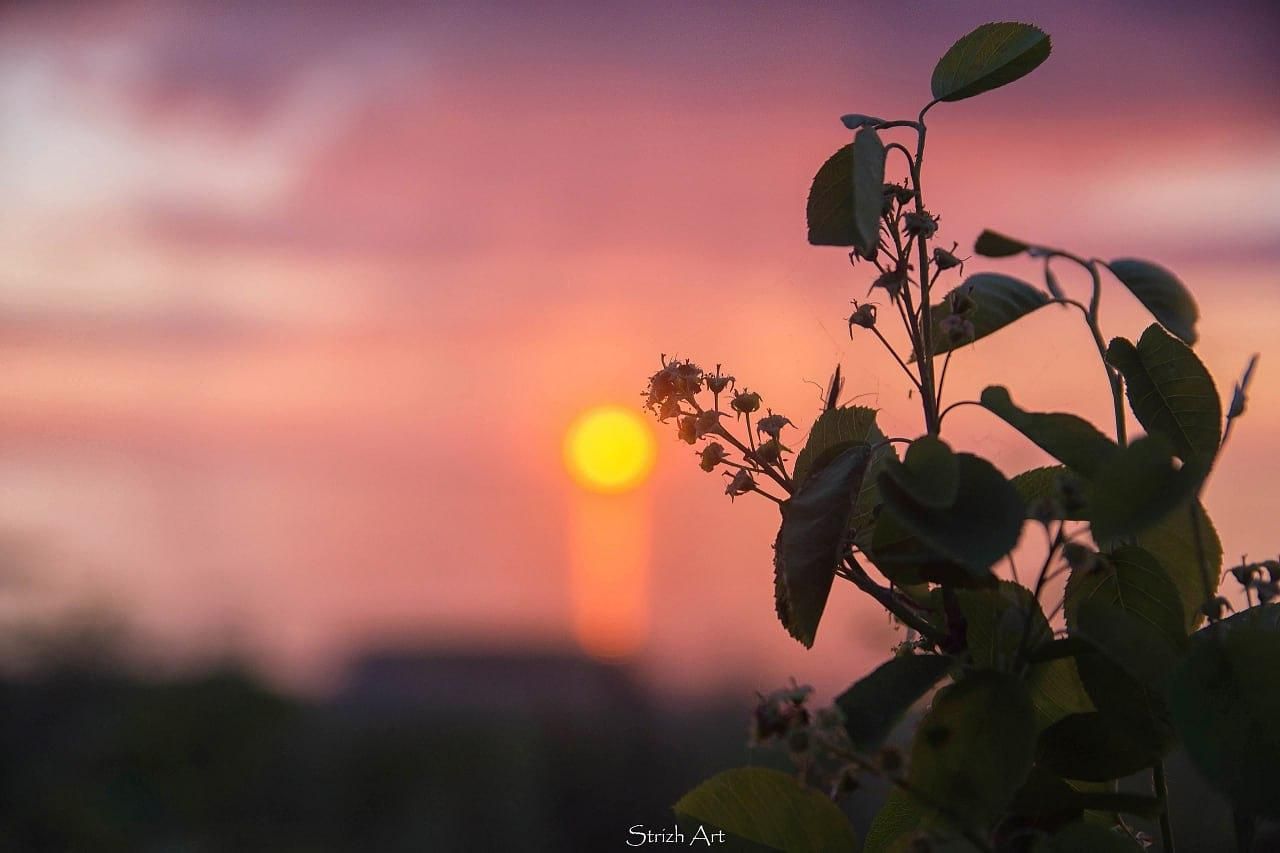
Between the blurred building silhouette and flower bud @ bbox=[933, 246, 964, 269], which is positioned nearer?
flower bud @ bbox=[933, 246, 964, 269]

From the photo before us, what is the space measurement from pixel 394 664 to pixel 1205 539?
15957 mm

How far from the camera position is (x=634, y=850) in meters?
1.61

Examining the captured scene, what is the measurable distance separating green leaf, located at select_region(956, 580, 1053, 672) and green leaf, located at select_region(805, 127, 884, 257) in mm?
259

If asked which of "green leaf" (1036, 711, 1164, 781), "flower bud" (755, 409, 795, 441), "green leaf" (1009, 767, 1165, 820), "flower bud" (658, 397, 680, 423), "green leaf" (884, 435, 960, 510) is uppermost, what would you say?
"flower bud" (658, 397, 680, 423)

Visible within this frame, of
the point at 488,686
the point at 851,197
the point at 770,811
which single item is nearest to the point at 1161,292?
the point at 851,197

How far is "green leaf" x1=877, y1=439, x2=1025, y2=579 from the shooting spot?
701 mm

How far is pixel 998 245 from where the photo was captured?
86 cm

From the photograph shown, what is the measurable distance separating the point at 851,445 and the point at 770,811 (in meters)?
0.28

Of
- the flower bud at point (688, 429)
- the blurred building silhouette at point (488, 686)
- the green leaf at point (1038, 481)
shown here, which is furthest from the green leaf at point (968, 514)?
the blurred building silhouette at point (488, 686)

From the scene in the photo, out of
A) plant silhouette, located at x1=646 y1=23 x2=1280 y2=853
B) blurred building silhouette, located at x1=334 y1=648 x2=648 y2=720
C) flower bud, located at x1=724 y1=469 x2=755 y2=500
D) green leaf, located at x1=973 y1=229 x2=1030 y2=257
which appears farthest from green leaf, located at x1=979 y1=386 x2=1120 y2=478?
blurred building silhouette, located at x1=334 y1=648 x2=648 y2=720

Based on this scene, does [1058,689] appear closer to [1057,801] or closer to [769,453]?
[1057,801]

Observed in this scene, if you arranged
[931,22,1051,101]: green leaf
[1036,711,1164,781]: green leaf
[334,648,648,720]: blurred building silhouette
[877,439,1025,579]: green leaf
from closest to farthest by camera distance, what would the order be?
[877,439,1025,579]: green leaf, [1036,711,1164,781]: green leaf, [931,22,1051,101]: green leaf, [334,648,648,720]: blurred building silhouette

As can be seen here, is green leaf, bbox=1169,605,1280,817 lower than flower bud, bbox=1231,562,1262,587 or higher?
lower

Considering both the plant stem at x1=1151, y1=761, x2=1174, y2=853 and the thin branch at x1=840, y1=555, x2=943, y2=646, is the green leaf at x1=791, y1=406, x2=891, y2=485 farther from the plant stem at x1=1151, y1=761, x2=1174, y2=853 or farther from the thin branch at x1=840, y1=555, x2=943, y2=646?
the plant stem at x1=1151, y1=761, x2=1174, y2=853
